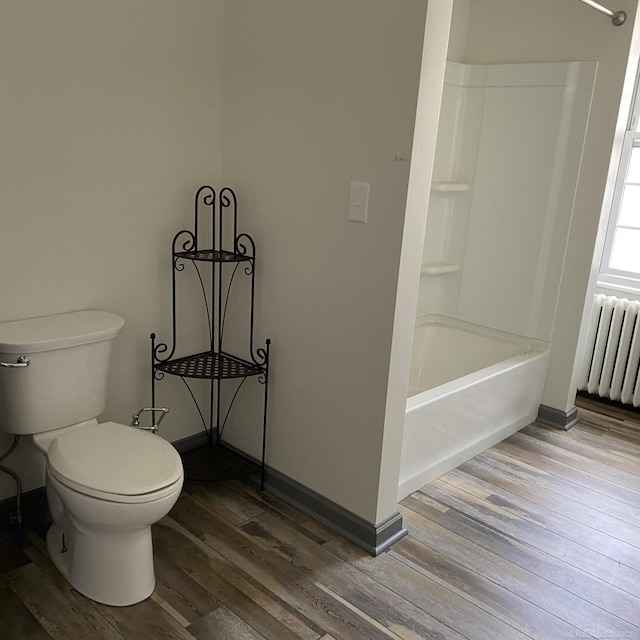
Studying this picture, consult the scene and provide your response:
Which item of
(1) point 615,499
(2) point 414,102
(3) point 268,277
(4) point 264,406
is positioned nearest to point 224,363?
(4) point 264,406

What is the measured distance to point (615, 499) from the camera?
2.76m

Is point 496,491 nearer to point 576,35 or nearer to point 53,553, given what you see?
point 53,553

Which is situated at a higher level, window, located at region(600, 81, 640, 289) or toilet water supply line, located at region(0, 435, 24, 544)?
window, located at region(600, 81, 640, 289)

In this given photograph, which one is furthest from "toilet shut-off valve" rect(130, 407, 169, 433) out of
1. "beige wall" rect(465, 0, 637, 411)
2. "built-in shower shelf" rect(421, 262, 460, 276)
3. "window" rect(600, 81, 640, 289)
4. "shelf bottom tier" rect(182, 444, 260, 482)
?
"window" rect(600, 81, 640, 289)

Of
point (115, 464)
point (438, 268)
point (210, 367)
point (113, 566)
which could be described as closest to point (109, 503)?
point (115, 464)

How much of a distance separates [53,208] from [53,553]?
3.67ft

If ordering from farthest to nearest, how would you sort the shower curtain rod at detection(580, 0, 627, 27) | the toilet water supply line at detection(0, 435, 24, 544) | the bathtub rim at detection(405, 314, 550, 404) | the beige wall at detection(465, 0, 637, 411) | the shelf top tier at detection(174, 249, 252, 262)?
the beige wall at detection(465, 0, 637, 411) < the shower curtain rod at detection(580, 0, 627, 27) < the bathtub rim at detection(405, 314, 550, 404) < the shelf top tier at detection(174, 249, 252, 262) < the toilet water supply line at detection(0, 435, 24, 544)

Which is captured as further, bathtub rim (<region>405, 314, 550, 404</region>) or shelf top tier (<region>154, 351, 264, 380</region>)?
bathtub rim (<region>405, 314, 550, 404</region>)

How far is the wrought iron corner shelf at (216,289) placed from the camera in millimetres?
2482

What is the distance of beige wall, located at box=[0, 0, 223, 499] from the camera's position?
2.01 meters

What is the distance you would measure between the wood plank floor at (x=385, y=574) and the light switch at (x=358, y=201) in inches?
44.6

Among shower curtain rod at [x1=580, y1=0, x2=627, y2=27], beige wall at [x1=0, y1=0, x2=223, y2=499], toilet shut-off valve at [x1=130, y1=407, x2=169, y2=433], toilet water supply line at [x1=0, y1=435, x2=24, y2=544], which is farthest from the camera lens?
shower curtain rod at [x1=580, y1=0, x2=627, y2=27]

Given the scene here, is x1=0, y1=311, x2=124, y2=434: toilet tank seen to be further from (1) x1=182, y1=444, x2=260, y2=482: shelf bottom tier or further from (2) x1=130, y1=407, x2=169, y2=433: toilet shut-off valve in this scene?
(1) x1=182, y1=444, x2=260, y2=482: shelf bottom tier

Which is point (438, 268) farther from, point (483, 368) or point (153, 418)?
point (153, 418)
